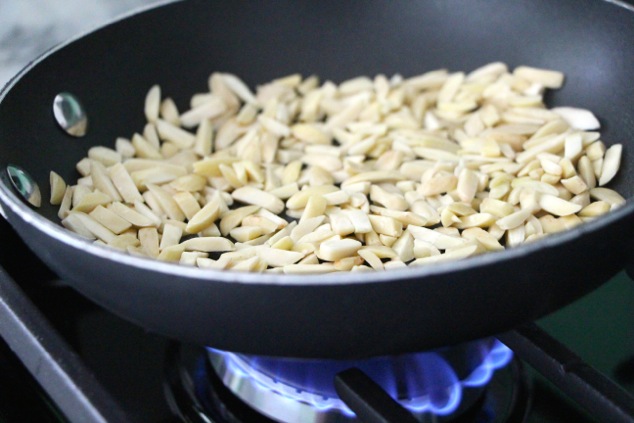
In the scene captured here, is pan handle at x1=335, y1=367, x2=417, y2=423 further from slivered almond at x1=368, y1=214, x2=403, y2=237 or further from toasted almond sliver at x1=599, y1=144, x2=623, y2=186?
toasted almond sliver at x1=599, y1=144, x2=623, y2=186

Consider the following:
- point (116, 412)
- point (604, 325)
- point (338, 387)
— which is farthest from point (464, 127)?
point (116, 412)

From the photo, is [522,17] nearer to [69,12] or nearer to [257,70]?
[257,70]

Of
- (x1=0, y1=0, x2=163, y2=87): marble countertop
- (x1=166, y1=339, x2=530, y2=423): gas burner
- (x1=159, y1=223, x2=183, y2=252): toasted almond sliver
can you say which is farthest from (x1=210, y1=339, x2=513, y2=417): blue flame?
(x1=0, y1=0, x2=163, y2=87): marble countertop

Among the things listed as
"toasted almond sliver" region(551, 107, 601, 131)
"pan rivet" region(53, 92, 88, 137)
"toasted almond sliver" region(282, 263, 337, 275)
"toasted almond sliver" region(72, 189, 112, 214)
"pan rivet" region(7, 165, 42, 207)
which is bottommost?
"toasted almond sliver" region(282, 263, 337, 275)

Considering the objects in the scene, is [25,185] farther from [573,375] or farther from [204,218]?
[573,375]

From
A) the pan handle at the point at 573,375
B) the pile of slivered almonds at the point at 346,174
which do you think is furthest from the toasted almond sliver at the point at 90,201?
the pan handle at the point at 573,375

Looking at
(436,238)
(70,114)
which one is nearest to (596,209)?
(436,238)

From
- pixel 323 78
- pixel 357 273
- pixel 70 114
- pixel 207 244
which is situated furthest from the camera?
pixel 323 78
